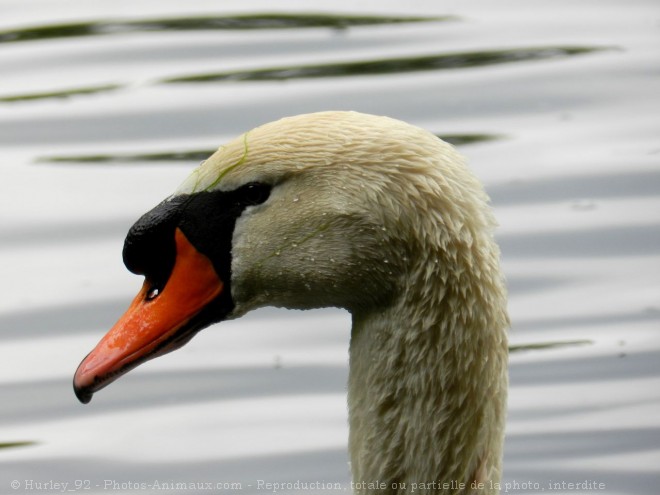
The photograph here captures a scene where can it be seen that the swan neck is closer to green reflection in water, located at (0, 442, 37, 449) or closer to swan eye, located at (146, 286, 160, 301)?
swan eye, located at (146, 286, 160, 301)

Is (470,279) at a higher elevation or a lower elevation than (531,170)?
higher

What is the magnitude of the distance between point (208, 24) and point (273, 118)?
1925mm

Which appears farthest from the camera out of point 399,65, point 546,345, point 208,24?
point 208,24

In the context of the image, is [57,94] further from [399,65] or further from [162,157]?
[399,65]

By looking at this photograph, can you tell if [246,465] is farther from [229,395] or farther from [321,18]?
[321,18]

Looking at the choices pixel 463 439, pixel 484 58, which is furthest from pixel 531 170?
pixel 463 439

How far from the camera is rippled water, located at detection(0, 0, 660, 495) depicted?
22.0ft

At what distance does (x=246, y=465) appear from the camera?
6.54 metres

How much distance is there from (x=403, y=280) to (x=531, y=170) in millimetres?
4441

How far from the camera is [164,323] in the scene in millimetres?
4535

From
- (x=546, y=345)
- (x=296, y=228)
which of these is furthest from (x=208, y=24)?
(x=296, y=228)

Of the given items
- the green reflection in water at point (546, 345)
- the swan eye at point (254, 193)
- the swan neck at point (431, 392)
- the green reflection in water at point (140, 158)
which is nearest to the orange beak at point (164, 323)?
the swan eye at point (254, 193)

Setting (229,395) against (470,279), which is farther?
(229,395)

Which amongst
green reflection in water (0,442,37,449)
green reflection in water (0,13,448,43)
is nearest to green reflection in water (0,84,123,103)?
green reflection in water (0,13,448,43)
